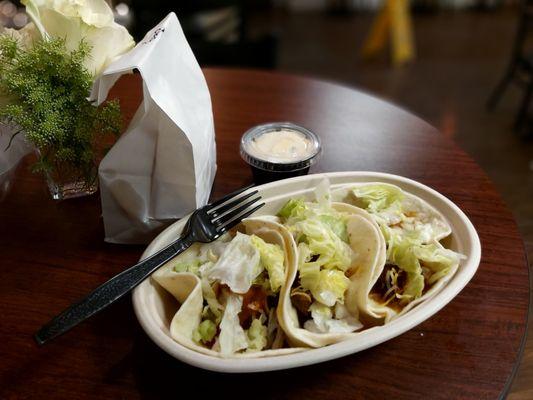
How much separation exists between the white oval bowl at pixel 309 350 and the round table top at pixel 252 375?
0.07 metres

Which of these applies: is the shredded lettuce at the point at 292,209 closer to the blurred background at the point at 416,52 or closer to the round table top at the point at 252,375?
the round table top at the point at 252,375

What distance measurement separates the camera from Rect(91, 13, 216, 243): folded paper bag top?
2.50 ft

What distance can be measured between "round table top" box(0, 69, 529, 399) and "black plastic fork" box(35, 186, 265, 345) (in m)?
0.08

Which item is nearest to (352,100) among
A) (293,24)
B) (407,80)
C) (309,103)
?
(309,103)

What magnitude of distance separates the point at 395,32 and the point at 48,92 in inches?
125

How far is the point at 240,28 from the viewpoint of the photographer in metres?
2.29

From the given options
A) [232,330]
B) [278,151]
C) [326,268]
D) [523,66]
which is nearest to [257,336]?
[232,330]

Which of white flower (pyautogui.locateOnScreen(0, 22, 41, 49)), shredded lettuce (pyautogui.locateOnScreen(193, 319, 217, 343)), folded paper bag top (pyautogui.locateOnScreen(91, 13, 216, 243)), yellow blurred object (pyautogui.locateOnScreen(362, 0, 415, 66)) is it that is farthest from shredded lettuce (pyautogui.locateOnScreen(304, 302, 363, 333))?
yellow blurred object (pyautogui.locateOnScreen(362, 0, 415, 66))

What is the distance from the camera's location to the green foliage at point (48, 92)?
0.75 m

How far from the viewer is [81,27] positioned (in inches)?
30.7

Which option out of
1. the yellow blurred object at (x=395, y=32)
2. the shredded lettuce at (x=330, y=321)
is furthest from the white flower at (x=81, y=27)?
the yellow blurred object at (x=395, y=32)

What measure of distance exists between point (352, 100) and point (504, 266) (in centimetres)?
64

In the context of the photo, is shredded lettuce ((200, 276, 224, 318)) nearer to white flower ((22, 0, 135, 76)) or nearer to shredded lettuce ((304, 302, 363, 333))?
shredded lettuce ((304, 302, 363, 333))

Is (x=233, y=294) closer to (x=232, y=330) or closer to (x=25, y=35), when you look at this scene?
(x=232, y=330)
